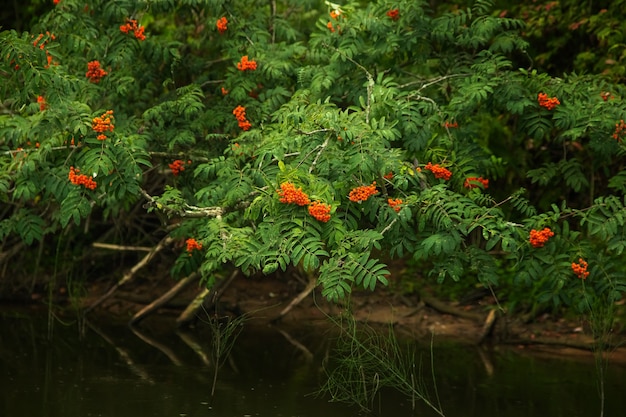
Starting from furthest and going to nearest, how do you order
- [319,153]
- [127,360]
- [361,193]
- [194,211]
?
[127,360]
[194,211]
[319,153]
[361,193]

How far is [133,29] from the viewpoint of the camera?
26.7ft

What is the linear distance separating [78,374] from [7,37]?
2.87 meters

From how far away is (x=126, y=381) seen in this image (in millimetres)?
8188

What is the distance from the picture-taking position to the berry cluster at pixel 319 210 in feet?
19.0

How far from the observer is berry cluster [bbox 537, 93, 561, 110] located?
7.25 m

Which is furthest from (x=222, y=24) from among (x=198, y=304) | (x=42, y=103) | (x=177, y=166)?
(x=198, y=304)

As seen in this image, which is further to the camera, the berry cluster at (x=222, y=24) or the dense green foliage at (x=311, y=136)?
the berry cluster at (x=222, y=24)

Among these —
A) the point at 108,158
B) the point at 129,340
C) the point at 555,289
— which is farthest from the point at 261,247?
the point at 129,340

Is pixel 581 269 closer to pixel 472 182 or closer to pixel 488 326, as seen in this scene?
pixel 472 182

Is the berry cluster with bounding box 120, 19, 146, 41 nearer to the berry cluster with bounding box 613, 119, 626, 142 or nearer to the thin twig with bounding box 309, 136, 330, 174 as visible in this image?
the thin twig with bounding box 309, 136, 330, 174

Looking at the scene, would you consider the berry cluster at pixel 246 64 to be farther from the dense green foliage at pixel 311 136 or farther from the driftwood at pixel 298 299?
the driftwood at pixel 298 299

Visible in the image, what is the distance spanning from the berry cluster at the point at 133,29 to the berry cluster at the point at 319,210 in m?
2.97

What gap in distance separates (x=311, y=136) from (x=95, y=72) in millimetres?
2249

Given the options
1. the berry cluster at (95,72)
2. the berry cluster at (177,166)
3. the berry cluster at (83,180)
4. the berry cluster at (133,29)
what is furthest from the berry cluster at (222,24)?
the berry cluster at (83,180)
